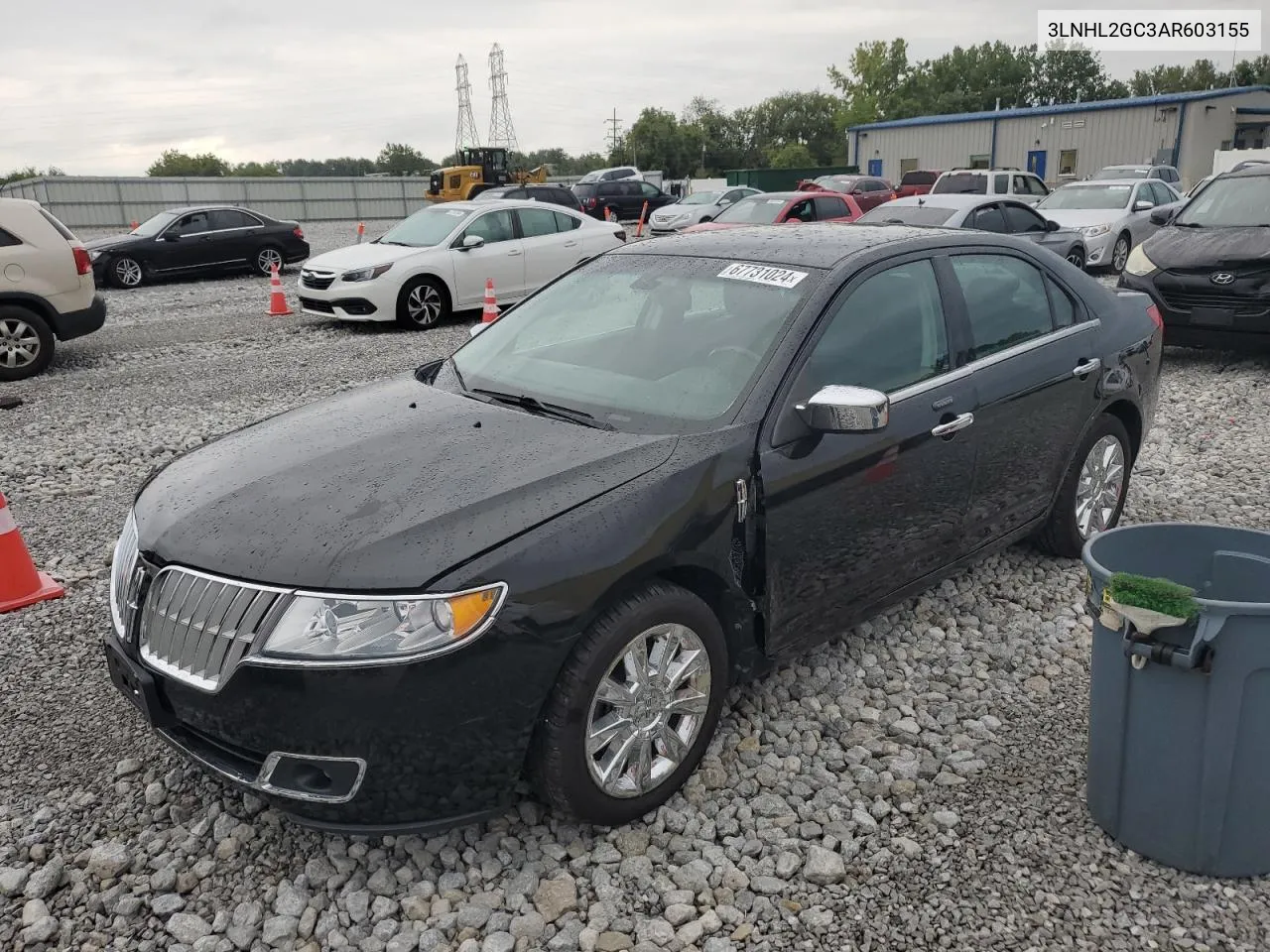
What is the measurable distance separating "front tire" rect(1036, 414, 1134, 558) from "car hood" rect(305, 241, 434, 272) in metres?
9.12

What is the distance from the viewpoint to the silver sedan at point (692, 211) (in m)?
24.4

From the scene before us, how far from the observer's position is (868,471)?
3479 mm

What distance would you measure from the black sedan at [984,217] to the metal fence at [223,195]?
93.2 ft

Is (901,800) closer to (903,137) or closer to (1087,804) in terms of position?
(1087,804)

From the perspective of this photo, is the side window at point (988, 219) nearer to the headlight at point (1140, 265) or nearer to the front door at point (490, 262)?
the headlight at point (1140, 265)

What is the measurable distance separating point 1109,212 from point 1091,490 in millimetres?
13336

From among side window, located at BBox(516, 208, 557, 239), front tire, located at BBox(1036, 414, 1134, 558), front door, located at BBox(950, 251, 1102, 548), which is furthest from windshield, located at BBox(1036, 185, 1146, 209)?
front door, located at BBox(950, 251, 1102, 548)

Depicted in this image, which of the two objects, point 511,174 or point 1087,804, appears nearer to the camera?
point 1087,804

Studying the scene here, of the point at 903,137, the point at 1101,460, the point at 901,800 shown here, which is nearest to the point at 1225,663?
the point at 901,800

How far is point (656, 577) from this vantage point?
293cm

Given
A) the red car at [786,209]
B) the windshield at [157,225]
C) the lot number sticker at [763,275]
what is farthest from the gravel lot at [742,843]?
the windshield at [157,225]

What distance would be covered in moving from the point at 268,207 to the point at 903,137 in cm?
3118

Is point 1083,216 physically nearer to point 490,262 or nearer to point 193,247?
point 490,262

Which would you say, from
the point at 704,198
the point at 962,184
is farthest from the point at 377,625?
the point at 704,198
